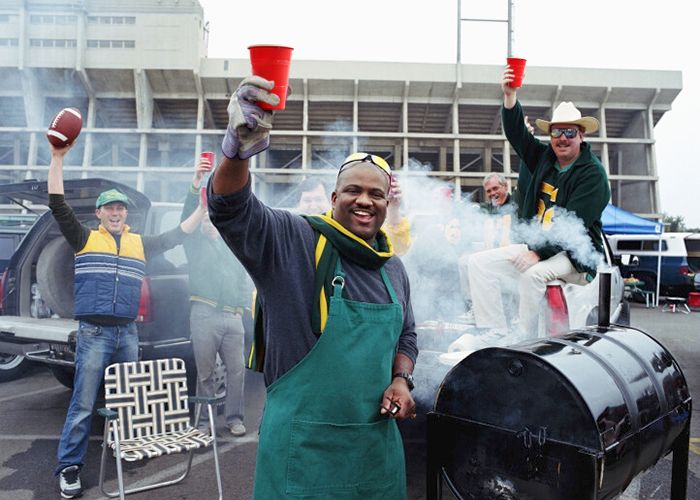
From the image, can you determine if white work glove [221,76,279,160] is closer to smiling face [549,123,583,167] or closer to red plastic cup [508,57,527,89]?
red plastic cup [508,57,527,89]

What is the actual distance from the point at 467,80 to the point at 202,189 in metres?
17.5

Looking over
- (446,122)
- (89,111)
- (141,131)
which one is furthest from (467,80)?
(89,111)

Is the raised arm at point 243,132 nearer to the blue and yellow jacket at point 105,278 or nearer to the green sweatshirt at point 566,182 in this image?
the green sweatshirt at point 566,182

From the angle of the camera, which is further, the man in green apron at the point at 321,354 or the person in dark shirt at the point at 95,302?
the person in dark shirt at the point at 95,302

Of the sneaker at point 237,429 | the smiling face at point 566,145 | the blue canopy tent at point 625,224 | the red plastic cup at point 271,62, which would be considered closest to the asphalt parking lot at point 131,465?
the sneaker at point 237,429

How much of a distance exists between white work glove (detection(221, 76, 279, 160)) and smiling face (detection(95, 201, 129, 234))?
2.98 m

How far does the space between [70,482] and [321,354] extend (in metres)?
2.83

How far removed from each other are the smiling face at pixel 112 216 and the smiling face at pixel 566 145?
10.6 feet

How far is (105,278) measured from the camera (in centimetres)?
387

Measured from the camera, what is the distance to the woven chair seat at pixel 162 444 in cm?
322

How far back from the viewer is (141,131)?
19.3m

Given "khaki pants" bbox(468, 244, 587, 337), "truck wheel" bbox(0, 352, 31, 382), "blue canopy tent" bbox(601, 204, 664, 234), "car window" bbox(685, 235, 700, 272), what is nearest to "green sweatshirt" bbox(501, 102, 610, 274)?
"khaki pants" bbox(468, 244, 587, 337)

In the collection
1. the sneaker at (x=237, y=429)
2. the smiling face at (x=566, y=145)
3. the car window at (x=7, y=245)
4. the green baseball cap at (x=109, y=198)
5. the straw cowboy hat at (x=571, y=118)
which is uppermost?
the straw cowboy hat at (x=571, y=118)

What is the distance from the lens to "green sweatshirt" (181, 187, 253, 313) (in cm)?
455
